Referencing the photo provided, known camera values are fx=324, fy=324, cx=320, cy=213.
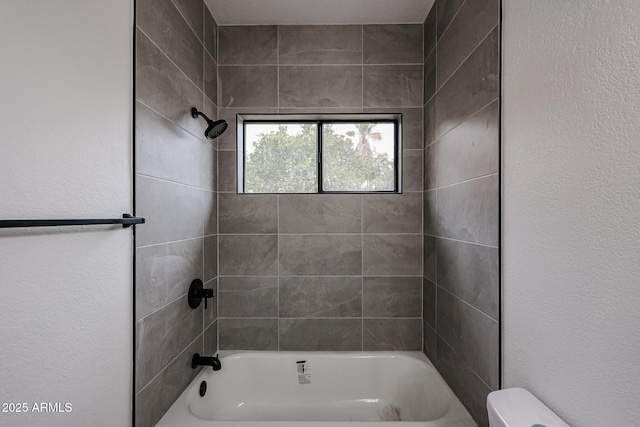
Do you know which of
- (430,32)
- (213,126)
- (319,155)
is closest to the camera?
(213,126)

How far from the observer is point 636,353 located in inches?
26.5

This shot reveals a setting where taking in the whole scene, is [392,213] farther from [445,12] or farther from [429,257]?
[445,12]

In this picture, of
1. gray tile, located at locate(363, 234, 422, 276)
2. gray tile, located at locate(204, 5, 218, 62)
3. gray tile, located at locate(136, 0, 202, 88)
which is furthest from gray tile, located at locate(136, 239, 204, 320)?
gray tile, located at locate(204, 5, 218, 62)

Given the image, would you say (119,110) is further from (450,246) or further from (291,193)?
(450,246)

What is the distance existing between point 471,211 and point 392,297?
0.91 m

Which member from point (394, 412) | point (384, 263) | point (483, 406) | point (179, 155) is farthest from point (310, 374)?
point (179, 155)

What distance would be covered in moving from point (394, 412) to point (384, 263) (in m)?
0.88

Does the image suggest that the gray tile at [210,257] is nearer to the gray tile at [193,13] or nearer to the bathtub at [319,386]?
the bathtub at [319,386]

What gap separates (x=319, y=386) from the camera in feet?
6.61

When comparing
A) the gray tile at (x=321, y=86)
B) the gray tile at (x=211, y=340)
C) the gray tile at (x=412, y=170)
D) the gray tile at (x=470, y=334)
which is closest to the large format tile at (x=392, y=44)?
the gray tile at (x=321, y=86)

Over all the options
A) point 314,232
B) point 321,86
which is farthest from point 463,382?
point 321,86

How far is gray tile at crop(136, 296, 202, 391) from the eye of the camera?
1230 mm

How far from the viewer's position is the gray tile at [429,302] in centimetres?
190

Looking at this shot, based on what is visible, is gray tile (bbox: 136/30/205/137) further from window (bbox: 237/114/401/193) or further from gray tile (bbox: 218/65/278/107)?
window (bbox: 237/114/401/193)
